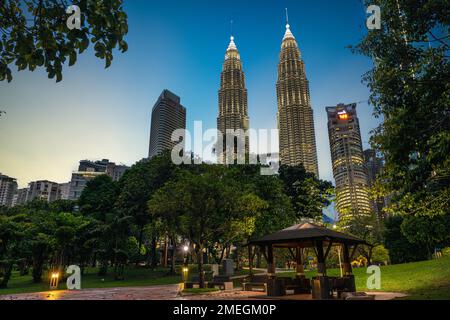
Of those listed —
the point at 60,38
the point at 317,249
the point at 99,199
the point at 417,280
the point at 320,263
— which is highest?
the point at 99,199

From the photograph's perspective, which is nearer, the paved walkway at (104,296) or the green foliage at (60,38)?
the green foliage at (60,38)

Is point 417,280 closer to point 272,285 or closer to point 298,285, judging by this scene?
point 298,285

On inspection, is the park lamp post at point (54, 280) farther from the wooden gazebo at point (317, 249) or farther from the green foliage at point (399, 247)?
the green foliage at point (399, 247)

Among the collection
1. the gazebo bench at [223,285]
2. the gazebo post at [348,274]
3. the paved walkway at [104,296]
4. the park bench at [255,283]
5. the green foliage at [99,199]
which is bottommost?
the paved walkway at [104,296]

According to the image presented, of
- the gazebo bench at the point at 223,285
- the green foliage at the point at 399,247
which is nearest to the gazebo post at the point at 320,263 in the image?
the gazebo bench at the point at 223,285

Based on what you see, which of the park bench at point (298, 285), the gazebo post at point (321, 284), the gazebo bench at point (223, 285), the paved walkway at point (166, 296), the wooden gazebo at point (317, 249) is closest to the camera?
the gazebo post at point (321, 284)

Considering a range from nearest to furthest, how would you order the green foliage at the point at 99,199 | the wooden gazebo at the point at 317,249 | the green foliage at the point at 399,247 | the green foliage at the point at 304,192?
the wooden gazebo at the point at 317,249
the green foliage at the point at 399,247
the green foliage at the point at 304,192
the green foliage at the point at 99,199

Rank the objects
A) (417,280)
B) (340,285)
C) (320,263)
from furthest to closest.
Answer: (417,280), (340,285), (320,263)

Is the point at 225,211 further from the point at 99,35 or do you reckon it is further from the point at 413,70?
the point at 99,35

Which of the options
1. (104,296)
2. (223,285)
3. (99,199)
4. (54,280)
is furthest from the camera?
(99,199)

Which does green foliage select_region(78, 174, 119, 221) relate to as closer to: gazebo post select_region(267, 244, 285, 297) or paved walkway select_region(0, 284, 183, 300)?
paved walkway select_region(0, 284, 183, 300)

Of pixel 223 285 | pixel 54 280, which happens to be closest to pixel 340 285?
pixel 223 285

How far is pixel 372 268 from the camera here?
21.6m
